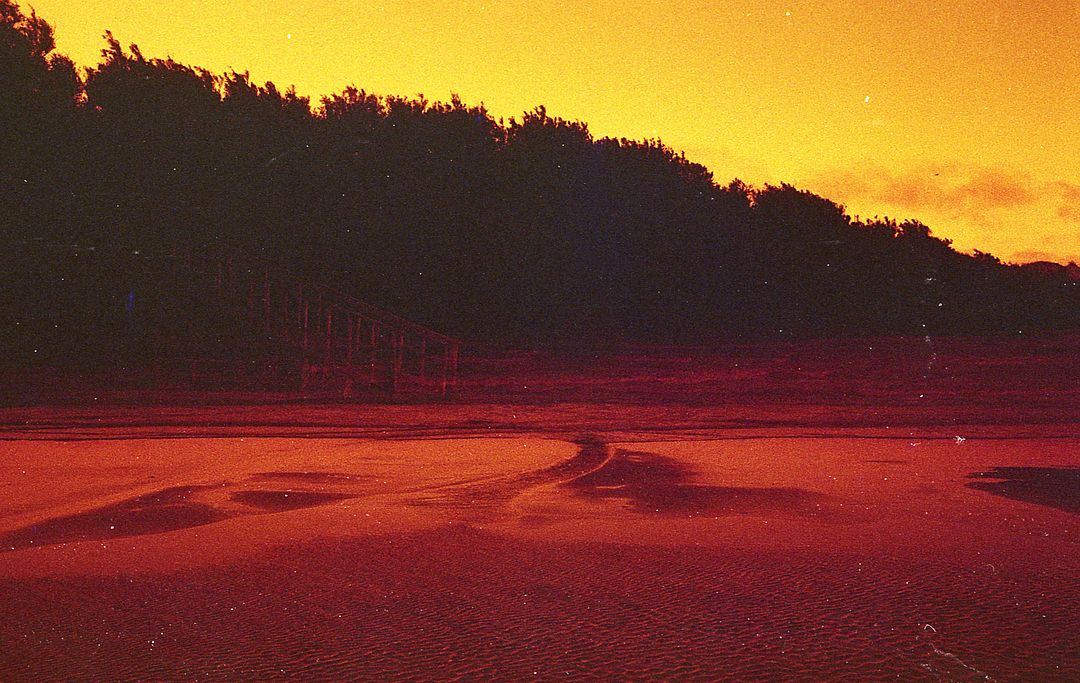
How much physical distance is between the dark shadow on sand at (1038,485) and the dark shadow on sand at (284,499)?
243 inches

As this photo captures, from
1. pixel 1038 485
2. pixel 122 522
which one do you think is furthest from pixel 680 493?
pixel 122 522

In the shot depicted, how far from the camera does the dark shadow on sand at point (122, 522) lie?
7.54 m

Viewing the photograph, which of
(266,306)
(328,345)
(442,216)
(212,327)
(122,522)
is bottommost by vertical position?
(122,522)

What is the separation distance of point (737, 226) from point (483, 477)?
27162mm

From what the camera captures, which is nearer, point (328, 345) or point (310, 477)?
point (310, 477)

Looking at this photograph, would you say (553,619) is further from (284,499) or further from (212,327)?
(212,327)

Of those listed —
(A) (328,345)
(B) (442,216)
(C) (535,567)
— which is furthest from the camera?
(B) (442,216)

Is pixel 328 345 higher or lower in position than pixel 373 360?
higher

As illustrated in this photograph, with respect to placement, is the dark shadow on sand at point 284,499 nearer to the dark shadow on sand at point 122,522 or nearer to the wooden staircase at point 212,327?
the dark shadow on sand at point 122,522

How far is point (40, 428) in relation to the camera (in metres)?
17.4

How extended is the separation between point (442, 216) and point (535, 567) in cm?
2811

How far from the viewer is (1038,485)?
426 inches

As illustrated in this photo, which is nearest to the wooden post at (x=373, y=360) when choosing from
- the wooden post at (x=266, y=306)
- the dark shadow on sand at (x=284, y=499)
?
the wooden post at (x=266, y=306)

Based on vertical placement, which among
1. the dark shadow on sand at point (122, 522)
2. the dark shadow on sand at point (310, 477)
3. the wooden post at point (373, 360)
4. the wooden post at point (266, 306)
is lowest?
the dark shadow on sand at point (122, 522)
